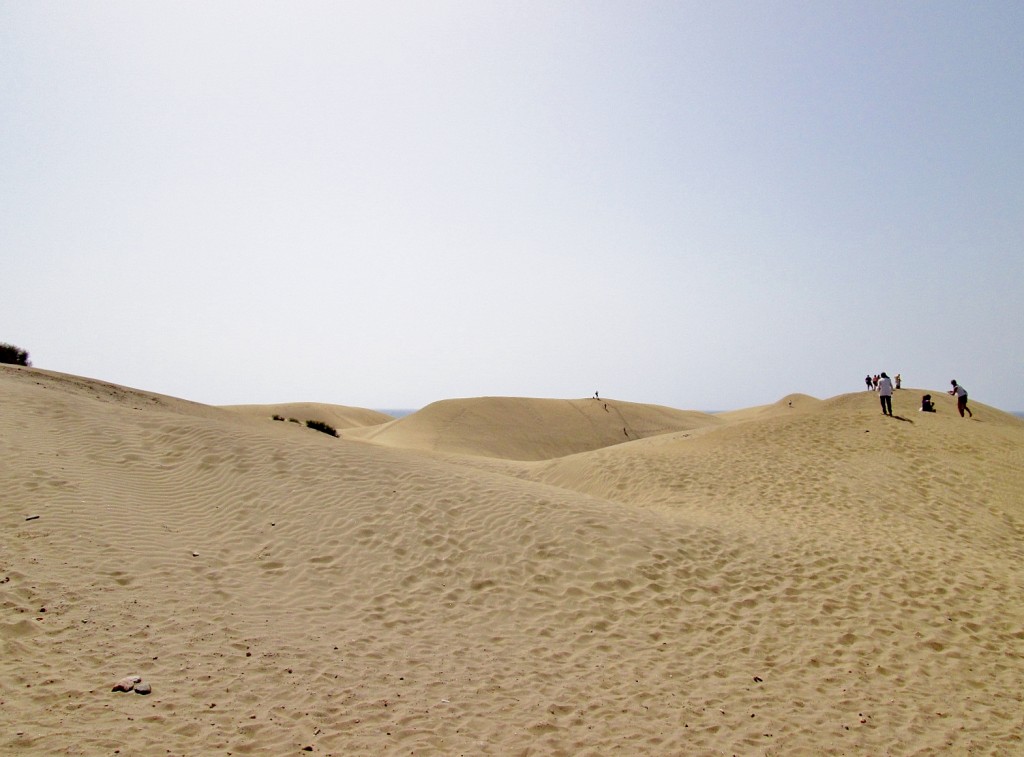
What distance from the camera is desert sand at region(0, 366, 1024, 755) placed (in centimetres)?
557

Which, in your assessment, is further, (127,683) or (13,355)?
(13,355)

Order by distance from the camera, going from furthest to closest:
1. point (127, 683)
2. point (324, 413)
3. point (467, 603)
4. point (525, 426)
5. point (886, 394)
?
point (324, 413), point (525, 426), point (886, 394), point (467, 603), point (127, 683)

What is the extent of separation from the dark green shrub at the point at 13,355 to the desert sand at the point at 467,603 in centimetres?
1274

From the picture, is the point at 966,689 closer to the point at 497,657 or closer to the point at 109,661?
the point at 497,657

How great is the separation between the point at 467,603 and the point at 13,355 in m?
26.1

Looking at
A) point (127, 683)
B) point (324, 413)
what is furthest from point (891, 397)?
point (324, 413)

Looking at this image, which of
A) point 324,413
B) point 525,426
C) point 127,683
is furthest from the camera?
point 324,413

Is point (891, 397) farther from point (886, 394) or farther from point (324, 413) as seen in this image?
point (324, 413)

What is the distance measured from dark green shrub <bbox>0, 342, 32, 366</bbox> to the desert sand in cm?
1274

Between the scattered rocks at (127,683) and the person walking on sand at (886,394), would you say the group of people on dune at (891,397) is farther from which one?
the scattered rocks at (127,683)

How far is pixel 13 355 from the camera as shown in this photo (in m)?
25.0

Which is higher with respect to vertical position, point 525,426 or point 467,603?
point 525,426

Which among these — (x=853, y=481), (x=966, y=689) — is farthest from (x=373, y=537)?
(x=853, y=481)

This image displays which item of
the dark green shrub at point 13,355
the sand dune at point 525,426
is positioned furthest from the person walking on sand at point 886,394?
the dark green shrub at point 13,355
